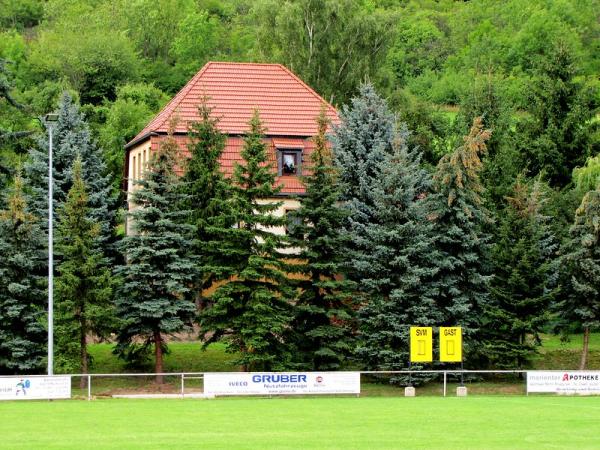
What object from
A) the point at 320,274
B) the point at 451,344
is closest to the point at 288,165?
the point at 320,274

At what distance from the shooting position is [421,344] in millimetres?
46188

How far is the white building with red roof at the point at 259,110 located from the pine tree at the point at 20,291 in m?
12.6

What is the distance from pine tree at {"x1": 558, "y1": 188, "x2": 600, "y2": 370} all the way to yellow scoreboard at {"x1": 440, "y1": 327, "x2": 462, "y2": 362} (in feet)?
24.0

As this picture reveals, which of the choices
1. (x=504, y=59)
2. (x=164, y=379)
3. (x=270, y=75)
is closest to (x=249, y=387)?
(x=164, y=379)

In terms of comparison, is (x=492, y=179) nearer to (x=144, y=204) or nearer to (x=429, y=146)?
(x=429, y=146)

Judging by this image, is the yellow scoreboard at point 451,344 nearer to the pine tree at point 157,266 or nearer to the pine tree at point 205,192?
the pine tree at point 205,192

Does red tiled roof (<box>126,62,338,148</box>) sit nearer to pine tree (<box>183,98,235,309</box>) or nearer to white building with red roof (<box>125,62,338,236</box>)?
white building with red roof (<box>125,62,338,236</box>)

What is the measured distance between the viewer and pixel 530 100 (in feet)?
238

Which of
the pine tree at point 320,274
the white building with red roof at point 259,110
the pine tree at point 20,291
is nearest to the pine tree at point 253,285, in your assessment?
the pine tree at point 320,274

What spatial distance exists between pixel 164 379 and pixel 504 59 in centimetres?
8355

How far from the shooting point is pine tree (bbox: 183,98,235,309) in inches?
1970

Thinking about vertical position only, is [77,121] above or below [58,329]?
above

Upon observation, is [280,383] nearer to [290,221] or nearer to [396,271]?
[290,221]

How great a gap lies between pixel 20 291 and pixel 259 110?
19.9 m
